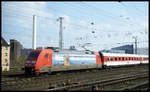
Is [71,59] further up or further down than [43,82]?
further up

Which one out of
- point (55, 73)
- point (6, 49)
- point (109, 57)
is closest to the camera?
point (55, 73)

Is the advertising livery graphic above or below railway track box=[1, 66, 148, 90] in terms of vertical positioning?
above

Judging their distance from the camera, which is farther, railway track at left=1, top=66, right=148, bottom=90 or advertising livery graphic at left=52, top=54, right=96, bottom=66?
advertising livery graphic at left=52, top=54, right=96, bottom=66

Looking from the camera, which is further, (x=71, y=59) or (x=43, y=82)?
(x=71, y=59)

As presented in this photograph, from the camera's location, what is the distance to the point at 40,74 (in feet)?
74.6

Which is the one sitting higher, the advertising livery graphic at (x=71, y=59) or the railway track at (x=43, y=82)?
the advertising livery graphic at (x=71, y=59)

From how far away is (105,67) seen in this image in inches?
1321

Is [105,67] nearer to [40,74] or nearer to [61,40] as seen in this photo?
[61,40]

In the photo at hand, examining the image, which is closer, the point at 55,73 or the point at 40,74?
the point at 40,74

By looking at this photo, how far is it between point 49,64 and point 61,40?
→ 13574 mm

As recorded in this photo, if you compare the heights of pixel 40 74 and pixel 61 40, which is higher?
pixel 61 40

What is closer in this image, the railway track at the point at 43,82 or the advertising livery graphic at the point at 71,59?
the railway track at the point at 43,82

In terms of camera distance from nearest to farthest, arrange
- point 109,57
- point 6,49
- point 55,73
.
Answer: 1. point 55,73
2. point 109,57
3. point 6,49

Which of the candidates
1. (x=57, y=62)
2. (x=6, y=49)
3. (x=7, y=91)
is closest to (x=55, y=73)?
(x=57, y=62)
